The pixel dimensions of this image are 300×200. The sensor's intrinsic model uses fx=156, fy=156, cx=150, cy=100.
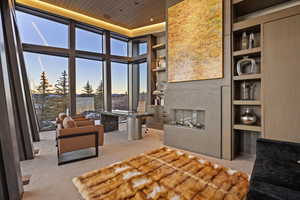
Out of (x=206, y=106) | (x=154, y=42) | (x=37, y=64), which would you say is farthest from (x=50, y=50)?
(x=206, y=106)

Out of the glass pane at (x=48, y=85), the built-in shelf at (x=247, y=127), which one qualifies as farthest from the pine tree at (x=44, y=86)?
the built-in shelf at (x=247, y=127)

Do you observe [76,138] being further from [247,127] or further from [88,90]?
[88,90]

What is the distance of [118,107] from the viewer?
290 inches

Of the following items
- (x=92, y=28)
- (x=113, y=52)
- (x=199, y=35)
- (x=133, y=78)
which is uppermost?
(x=92, y=28)

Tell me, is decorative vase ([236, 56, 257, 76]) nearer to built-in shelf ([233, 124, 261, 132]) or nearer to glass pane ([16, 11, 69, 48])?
built-in shelf ([233, 124, 261, 132])

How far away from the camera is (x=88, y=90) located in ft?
20.9

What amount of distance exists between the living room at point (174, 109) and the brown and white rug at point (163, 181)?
2 cm

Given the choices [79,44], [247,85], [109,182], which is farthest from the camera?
[79,44]

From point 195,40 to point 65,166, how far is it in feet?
12.5

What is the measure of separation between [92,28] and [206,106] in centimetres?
548

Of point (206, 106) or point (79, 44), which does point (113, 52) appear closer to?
point (79, 44)

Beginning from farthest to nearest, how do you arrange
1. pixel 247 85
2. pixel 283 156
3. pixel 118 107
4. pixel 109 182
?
pixel 118 107 < pixel 247 85 < pixel 109 182 < pixel 283 156

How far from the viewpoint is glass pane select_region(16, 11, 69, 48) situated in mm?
4977

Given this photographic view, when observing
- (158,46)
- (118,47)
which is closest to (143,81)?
(158,46)
